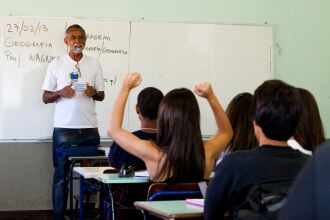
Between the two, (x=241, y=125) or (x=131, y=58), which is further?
(x=131, y=58)

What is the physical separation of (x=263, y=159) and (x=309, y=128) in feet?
3.02

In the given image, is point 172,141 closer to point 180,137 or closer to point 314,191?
point 180,137

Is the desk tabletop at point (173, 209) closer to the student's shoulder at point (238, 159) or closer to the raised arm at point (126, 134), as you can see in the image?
the student's shoulder at point (238, 159)

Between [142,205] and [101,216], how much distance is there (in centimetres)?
165

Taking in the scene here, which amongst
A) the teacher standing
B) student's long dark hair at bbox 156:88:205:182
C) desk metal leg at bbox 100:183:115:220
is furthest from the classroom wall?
student's long dark hair at bbox 156:88:205:182

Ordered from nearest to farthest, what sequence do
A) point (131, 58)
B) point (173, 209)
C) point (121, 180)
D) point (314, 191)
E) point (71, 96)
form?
point (314, 191) < point (173, 209) < point (121, 180) < point (71, 96) < point (131, 58)

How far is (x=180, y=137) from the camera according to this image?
2744 millimetres

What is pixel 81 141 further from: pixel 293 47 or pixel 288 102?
pixel 288 102

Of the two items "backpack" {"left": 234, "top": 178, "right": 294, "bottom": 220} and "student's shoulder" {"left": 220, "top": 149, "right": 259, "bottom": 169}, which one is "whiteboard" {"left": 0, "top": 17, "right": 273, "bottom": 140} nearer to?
"student's shoulder" {"left": 220, "top": 149, "right": 259, "bottom": 169}

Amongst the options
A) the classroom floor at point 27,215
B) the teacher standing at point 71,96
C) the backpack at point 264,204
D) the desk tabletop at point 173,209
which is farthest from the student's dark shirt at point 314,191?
the classroom floor at point 27,215

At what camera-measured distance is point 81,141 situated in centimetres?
475

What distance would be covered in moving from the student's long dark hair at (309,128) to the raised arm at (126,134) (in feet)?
2.37

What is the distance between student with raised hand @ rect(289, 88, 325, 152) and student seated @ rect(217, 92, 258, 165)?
0.34 metres

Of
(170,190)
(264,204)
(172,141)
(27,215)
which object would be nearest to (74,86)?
(27,215)
